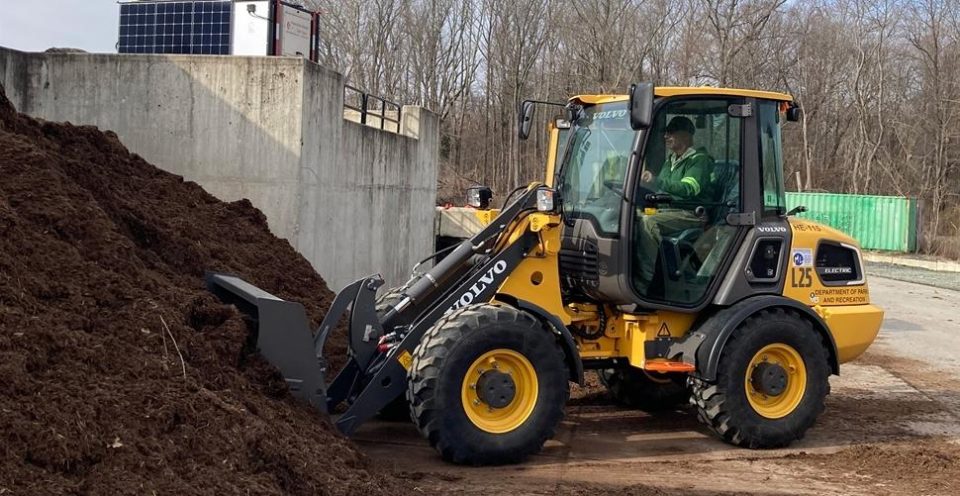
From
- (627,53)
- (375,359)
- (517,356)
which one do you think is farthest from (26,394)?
(627,53)

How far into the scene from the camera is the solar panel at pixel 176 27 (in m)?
13.0

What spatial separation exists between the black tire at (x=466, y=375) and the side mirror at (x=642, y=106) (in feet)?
4.84

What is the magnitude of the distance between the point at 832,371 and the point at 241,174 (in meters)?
5.90

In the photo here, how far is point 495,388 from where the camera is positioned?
6.41m

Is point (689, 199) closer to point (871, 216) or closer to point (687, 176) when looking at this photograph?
point (687, 176)

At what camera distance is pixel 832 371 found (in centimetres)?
765

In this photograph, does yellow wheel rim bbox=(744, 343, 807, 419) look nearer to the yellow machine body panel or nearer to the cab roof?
the yellow machine body panel

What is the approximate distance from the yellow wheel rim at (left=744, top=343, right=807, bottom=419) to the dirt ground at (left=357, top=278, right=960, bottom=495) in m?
0.32

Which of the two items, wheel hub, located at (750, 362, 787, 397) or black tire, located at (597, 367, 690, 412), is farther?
black tire, located at (597, 367, 690, 412)

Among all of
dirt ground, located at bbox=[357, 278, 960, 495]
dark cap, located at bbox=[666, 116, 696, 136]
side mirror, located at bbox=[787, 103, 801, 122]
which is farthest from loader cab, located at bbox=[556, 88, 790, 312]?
dirt ground, located at bbox=[357, 278, 960, 495]

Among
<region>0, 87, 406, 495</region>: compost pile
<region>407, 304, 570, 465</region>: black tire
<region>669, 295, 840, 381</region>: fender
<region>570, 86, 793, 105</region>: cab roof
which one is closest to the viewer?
<region>0, 87, 406, 495</region>: compost pile

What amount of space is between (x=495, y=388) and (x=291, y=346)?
4.42ft

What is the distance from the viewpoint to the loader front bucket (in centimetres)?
595

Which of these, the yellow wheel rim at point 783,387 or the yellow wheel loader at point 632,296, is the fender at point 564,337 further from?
the yellow wheel rim at point 783,387
